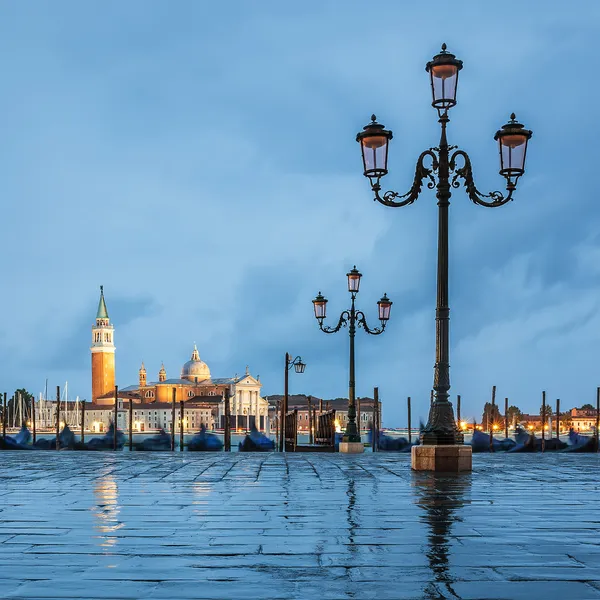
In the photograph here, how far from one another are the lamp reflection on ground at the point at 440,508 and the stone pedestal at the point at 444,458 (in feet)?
1.36

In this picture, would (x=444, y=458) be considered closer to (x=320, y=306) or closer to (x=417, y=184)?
(x=417, y=184)

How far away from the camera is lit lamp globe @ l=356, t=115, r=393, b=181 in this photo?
12492 millimetres

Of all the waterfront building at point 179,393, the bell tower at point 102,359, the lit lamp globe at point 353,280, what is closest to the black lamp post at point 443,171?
the lit lamp globe at point 353,280

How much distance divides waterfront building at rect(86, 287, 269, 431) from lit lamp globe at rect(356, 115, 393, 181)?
A: 155358mm

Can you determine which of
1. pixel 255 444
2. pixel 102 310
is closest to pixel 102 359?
pixel 102 310

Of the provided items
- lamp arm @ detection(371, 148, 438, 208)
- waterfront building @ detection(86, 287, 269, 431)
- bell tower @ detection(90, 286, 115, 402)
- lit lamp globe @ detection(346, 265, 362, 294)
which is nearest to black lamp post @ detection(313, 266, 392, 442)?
lit lamp globe @ detection(346, 265, 362, 294)

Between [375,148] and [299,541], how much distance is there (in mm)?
7991

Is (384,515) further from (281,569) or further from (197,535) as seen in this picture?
(281,569)

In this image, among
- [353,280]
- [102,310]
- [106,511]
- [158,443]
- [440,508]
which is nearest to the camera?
[106,511]

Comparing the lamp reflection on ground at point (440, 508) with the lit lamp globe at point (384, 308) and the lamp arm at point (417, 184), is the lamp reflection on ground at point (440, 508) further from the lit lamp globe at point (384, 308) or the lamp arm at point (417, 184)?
the lit lamp globe at point (384, 308)

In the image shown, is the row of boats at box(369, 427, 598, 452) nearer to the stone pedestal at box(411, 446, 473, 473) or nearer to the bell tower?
the stone pedestal at box(411, 446, 473, 473)

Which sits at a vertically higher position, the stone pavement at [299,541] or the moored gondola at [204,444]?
the stone pavement at [299,541]

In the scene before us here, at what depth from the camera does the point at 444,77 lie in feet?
40.4

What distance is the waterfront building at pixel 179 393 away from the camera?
171 m
